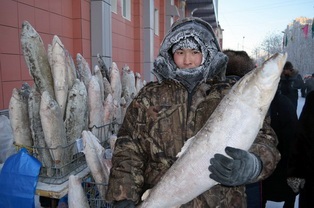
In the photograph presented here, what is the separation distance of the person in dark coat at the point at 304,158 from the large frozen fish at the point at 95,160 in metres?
1.76

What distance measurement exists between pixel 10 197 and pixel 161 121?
Answer: 1179 millimetres

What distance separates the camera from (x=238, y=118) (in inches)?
56.2

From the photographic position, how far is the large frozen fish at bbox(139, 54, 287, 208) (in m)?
1.42

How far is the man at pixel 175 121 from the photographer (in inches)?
61.5

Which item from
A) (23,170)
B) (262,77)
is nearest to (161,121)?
(262,77)

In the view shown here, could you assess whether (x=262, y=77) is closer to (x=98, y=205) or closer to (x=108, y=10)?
(x=98, y=205)

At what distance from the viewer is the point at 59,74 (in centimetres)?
208

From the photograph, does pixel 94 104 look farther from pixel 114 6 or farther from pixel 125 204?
pixel 114 6

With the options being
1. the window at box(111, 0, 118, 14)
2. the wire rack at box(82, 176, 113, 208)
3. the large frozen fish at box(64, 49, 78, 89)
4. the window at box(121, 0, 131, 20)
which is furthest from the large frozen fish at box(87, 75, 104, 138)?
the window at box(121, 0, 131, 20)

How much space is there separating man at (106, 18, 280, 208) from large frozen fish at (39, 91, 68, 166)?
53cm

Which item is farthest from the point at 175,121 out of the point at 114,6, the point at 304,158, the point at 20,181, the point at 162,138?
the point at 114,6

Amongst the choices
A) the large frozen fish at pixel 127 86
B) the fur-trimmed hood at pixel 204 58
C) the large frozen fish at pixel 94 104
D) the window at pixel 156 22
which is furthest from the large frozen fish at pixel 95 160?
the window at pixel 156 22

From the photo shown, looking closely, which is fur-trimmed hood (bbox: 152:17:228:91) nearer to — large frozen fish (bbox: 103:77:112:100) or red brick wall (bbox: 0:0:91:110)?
large frozen fish (bbox: 103:77:112:100)

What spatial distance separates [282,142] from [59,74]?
265 centimetres
